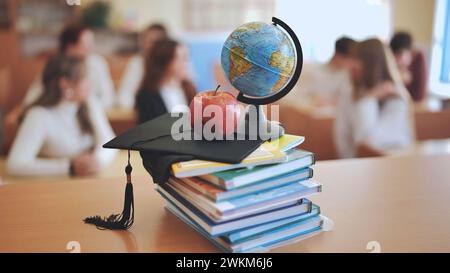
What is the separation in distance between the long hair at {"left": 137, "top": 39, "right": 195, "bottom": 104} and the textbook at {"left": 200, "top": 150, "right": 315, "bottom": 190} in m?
1.77

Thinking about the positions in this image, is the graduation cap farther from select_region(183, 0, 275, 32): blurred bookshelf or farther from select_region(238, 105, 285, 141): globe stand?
select_region(183, 0, 275, 32): blurred bookshelf

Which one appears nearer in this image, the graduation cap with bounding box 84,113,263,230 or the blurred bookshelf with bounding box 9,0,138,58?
the graduation cap with bounding box 84,113,263,230

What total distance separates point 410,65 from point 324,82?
713 millimetres

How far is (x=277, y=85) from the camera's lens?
0.86 metres

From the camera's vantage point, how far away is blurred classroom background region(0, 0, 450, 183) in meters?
3.76

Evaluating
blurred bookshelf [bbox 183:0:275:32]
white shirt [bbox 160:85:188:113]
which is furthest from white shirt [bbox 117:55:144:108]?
blurred bookshelf [bbox 183:0:275:32]

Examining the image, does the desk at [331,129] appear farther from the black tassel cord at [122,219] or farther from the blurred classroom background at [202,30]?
the black tassel cord at [122,219]

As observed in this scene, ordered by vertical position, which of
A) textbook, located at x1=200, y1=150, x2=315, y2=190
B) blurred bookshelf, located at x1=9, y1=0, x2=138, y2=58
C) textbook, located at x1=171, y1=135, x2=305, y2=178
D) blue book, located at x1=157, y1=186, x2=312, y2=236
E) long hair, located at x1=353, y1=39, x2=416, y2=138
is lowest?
blue book, located at x1=157, y1=186, x2=312, y2=236

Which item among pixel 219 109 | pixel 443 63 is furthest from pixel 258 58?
pixel 443 63

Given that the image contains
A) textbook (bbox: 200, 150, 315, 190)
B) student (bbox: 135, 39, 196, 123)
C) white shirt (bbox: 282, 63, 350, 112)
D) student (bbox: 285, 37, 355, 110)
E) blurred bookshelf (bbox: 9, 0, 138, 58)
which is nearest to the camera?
textbook (bbox: 200, 150, 315, 190)

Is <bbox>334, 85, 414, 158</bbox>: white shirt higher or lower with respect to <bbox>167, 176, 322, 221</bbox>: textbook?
lower

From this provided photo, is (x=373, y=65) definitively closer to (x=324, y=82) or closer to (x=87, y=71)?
(x=87, y=71)

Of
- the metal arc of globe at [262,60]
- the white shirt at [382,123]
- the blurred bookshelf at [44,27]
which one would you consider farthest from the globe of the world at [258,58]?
the blurred bookshelf at [44,27]

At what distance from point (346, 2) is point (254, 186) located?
433 centimetres
